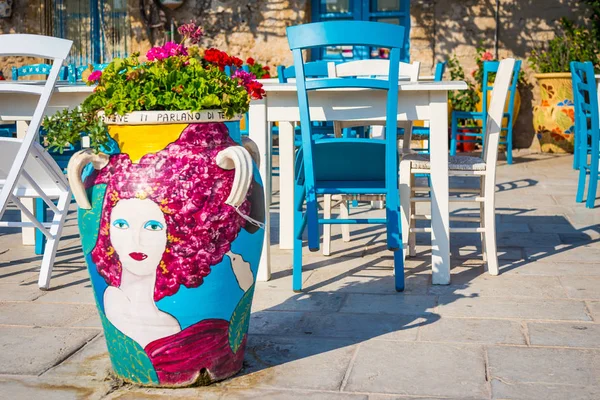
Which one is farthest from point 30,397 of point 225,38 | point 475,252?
point 225,38

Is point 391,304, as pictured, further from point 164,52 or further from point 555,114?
point 555,114

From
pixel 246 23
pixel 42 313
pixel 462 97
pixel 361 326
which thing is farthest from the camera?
pixel 246 23

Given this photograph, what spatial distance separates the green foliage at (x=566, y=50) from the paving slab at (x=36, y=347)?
7.71 meters

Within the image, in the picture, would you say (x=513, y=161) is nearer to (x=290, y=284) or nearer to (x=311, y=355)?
(x=290, y=284)

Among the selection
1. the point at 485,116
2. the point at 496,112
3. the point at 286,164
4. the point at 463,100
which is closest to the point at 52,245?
the point at 286,164

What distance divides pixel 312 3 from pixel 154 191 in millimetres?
8624

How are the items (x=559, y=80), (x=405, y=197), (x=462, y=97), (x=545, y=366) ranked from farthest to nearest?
(x=462, y=97) → (x=559, y=80) → (x=405, y=197) → (x=545, y=366)

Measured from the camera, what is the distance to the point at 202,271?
2.41 meters

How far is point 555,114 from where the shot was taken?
950 centimetres

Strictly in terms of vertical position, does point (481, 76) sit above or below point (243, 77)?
above

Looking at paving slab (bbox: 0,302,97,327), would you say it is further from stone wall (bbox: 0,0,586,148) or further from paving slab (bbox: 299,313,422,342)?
stone wall (bbox: 0,0,586,148)

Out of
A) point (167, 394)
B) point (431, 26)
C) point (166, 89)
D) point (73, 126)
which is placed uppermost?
point (431, 26)

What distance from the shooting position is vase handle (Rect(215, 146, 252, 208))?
237cm

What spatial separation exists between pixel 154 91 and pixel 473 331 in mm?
A: 1394
